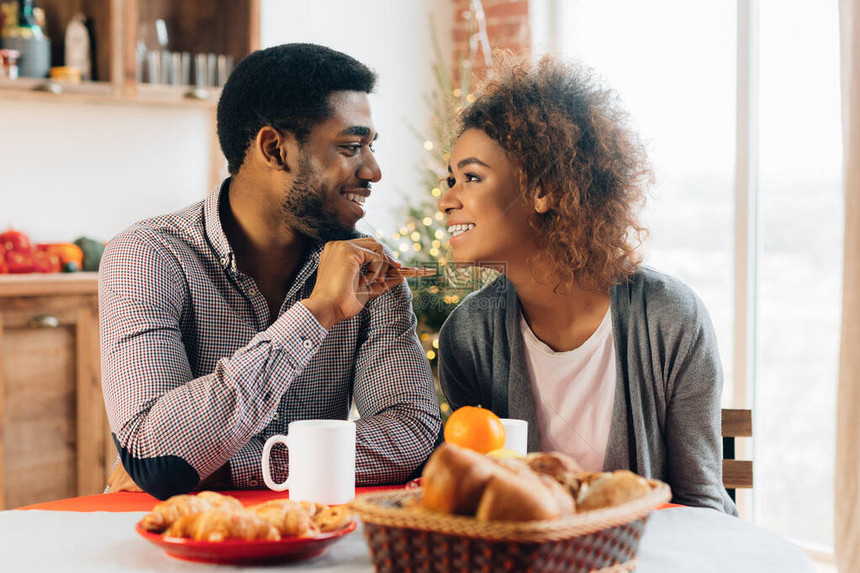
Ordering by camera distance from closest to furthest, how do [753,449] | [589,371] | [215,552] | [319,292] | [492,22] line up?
[215,552] < [319,292] < [589,371] < [753,449] < [492,22]

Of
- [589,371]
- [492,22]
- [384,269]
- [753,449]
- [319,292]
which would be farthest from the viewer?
[492,22]

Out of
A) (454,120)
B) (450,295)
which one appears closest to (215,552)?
(454,120)

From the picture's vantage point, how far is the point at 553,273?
1857mm

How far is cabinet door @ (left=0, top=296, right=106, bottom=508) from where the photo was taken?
9.74 feet

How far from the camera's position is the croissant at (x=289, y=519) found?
1.01m

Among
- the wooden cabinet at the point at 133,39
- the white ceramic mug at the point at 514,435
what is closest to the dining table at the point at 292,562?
the white ceramic mug at the point at 514,435

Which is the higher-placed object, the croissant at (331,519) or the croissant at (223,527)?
the croissant at (223,527)

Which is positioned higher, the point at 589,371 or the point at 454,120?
the point at 454,120

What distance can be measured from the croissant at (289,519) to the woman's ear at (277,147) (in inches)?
36.2

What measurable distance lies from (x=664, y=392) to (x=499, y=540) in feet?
3.19

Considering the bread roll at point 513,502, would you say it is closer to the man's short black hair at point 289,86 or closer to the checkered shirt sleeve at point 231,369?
the checkered shirt sleeve at point 231,369

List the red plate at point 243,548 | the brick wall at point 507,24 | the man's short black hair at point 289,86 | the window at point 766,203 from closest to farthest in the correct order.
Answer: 1. the red plate at point 243,548
2. the man's short black hair at point 289,86
3. the window at point 766,203
4. the brick wall at point 507,24

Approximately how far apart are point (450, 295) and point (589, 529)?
2600 mm

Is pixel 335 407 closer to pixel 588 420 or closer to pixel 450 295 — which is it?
pixel 588 420
